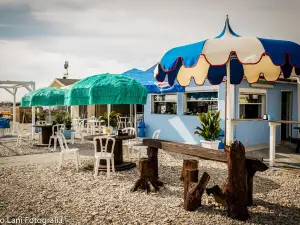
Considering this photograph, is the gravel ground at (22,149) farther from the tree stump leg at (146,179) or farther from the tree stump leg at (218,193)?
the tree stump leg at (218,193)

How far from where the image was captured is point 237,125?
9.80 meters

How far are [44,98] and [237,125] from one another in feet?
25.1

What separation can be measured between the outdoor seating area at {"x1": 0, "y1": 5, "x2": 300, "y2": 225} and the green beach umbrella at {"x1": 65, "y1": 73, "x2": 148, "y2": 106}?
0.02 m

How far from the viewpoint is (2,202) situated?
15.0 ft

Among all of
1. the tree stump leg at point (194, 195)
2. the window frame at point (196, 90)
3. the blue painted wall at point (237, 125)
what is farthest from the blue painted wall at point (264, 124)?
the tree stump leg at point (194, 195)

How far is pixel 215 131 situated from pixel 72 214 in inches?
225

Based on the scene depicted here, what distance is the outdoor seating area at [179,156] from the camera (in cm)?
401

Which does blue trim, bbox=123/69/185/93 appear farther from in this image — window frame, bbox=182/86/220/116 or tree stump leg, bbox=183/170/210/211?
tree stump leg, bbox=183/170/210/211

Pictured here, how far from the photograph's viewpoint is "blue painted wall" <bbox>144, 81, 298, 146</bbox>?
9.93 m

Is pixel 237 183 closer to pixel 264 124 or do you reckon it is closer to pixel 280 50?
pixel 280 50

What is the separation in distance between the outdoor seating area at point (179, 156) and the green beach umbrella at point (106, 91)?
2 centimetres

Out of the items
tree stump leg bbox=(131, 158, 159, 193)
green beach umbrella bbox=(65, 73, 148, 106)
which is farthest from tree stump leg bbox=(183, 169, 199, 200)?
green beach umbrella bbox=(65, 73, 148, 106)

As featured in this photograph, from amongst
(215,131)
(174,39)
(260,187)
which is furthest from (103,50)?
(260,187)

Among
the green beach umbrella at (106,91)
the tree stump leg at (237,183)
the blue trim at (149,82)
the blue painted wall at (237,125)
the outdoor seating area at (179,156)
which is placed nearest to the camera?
the tree stump leg at (237,183)
